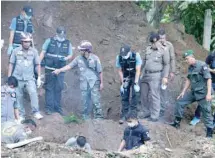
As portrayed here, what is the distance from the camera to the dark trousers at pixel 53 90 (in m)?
11.6

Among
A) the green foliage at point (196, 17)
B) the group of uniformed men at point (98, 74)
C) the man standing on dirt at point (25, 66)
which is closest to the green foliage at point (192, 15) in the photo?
the green foliage at point (196, 17)

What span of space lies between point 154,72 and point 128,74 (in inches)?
23.4

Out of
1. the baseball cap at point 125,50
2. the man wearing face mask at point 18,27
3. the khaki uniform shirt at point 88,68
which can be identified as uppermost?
the man wearing face mask at point 18,27

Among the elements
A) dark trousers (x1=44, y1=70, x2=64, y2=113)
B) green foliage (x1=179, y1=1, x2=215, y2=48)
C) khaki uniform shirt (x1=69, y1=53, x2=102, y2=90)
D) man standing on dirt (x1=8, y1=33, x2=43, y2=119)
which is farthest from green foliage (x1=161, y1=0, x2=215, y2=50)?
man standing on dirt (x1=8, y1=33, x2=43, y2=119)

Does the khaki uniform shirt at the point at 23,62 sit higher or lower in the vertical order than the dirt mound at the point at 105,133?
higher

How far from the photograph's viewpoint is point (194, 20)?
15648 mm

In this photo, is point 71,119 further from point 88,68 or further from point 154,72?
point 154,72

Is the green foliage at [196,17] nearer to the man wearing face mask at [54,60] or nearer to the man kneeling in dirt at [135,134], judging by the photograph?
the man wearing face mask at [54,60]

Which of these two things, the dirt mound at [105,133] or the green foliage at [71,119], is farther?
the green foliage at [71,119]

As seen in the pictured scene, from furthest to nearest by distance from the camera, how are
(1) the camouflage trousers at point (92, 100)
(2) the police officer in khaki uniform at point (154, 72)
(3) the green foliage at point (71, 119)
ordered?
(3) the green foliage at point (71, 119) < (1) the camouflage trousers at point (92, 100) < (2) the police officer in khaki uniform at point (154, 72)

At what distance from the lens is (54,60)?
37.7 ft

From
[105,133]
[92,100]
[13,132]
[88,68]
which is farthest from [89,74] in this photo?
[13,132]

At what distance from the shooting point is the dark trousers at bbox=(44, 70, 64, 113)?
11586mm

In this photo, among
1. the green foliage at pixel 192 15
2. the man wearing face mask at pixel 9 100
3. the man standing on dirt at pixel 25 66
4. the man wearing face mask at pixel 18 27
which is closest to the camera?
the man wearing face mask at pixel 9 100
